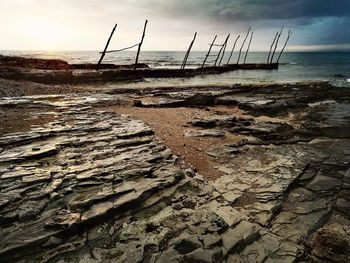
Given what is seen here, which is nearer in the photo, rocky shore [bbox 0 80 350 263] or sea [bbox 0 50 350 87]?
rocky shore [bbox 0 80 350 263]

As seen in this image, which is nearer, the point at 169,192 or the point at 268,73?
the point at 169,192

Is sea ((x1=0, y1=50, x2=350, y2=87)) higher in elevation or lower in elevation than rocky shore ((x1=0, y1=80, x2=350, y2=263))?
higher

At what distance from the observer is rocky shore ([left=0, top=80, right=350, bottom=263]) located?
333 centimetres

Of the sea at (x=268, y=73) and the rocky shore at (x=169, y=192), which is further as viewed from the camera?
the sea at (x=268, y=73)

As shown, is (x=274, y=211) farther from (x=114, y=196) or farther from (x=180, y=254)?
(x=114, y=196)

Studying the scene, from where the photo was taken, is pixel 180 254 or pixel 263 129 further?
pixel 263 129

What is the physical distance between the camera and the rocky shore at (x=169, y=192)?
333 cm

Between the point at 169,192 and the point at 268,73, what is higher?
the point at 268,73

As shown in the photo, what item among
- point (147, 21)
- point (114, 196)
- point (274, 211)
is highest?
point (147, 21)

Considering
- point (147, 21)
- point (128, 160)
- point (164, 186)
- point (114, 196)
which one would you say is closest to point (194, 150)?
point (128, 160)

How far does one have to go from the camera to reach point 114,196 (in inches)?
164

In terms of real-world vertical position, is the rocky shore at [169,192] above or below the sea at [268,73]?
below

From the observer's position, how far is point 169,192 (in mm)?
4480

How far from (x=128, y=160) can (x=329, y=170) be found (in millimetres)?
4063
